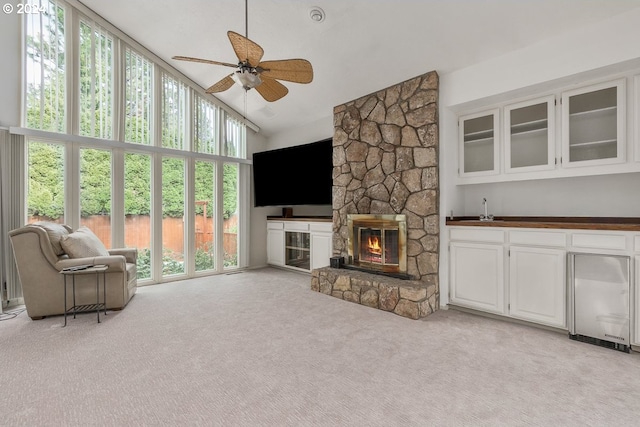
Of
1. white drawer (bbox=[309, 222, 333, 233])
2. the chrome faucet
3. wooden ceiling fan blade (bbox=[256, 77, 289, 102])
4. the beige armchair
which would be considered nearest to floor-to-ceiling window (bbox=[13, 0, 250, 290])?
the beige armchair

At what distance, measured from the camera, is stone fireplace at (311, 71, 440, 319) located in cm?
344

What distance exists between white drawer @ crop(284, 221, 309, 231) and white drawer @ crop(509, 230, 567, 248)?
10.3 feet

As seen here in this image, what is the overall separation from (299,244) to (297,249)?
0.12m

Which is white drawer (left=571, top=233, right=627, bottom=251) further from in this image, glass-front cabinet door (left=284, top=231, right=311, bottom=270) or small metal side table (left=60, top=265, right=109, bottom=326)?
small metal side table (left=60, top=265, right=109, bottom=326)

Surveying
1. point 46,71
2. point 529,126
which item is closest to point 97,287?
point 46,71

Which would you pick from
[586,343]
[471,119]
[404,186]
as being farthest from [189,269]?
[586,343]

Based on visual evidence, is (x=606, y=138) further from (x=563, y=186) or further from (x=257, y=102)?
(x=257, y=102)

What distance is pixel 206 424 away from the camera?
157cm

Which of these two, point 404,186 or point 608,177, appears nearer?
point 608,177

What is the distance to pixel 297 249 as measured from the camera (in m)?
5.54

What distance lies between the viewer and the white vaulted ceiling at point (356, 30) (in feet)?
8.63

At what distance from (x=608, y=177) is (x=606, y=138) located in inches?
17.6

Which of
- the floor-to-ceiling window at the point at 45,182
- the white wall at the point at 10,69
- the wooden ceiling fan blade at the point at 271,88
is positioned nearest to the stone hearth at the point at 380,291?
the wooden ceiling fan blade at the point at 271,88

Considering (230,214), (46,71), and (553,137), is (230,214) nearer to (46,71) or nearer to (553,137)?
(46,71)
